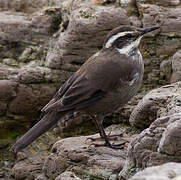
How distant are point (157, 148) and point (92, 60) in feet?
7.51

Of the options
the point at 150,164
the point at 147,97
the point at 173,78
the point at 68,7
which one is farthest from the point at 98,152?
the point at 68,7

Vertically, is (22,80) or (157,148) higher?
(157,148)

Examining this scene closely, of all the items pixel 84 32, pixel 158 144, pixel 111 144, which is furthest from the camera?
pixel 84 32

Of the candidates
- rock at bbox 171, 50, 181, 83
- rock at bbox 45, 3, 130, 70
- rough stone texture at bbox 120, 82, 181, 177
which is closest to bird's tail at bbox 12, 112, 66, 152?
rough stone texture at bbox 120, 82, 181, 177

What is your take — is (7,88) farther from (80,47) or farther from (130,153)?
(130,153)

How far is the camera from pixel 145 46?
930cm

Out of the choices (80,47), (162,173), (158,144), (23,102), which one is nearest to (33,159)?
(23,102)

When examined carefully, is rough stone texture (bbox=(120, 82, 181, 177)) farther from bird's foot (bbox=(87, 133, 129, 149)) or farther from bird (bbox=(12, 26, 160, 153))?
bird's foot (bbox=(87, 133, 129, 149))

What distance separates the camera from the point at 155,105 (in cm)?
722

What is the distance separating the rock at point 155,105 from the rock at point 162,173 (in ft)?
8.75

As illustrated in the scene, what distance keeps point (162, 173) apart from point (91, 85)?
3.12m

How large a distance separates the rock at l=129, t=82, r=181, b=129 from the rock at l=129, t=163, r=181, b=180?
2.67m

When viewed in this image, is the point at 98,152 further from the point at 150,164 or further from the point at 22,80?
the point at 22,80

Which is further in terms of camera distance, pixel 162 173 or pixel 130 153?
pixel 130 153
